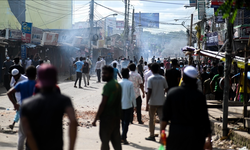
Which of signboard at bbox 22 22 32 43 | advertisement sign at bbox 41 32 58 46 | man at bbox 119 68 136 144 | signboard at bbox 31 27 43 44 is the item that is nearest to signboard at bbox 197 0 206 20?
advertisement sign at bbox 41 32 58 46

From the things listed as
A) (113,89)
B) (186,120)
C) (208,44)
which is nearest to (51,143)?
(186,120)

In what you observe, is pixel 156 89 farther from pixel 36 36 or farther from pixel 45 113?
pixel 36 36

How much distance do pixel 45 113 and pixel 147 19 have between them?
97.2m

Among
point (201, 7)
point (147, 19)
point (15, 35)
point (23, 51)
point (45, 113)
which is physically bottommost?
point (45, 113)

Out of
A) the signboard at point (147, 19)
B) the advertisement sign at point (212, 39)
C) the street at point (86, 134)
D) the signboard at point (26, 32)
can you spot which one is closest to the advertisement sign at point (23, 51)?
the signboard at point (26, 32)

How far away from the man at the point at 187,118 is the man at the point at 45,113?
131 cm

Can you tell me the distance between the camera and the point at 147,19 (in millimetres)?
98500

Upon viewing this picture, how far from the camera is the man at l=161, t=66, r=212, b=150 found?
12.7 feet

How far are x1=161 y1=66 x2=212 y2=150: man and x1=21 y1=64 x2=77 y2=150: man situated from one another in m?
1.31

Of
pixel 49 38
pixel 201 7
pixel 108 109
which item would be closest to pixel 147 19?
pixel 201 7

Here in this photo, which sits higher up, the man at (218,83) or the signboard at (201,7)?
the signboard at (201,7)

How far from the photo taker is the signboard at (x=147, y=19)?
97.0m

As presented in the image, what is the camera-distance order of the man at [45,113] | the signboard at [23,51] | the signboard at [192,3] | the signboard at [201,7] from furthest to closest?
1. the signboard at [192,3]
2. the signboard at [201,7]
3. the signboard at [23,51]
4. the man at [45,113]

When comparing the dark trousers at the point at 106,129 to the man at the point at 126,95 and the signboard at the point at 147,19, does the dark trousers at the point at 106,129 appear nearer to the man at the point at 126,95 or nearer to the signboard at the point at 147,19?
the man at the point at 126,95
